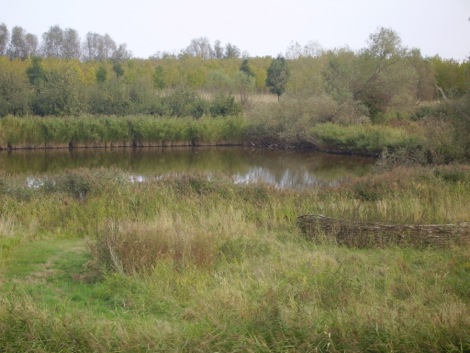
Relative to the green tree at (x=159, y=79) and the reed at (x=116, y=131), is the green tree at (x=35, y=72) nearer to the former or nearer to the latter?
the reed at (x=116, y=131)

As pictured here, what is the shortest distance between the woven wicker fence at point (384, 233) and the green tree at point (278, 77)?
45626 mm

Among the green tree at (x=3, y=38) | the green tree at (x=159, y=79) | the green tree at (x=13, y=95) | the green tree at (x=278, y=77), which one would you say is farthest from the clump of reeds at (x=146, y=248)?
the green tree at (x=3, y=38)

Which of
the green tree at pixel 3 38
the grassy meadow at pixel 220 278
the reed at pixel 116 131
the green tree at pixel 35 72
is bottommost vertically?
the grassy meadow at pixel 220 278

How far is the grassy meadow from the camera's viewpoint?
4.90 meters

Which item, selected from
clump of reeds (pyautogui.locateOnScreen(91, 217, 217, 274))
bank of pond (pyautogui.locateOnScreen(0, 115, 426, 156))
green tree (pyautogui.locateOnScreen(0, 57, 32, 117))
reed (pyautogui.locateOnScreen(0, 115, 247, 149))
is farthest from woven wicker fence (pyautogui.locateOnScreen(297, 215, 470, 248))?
green tree (pyautogui.locateOnScreen(0, 57, 32, 117))

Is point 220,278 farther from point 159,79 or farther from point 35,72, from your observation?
point 159,79

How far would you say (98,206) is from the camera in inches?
484

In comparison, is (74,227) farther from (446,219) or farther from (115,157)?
(115,157)

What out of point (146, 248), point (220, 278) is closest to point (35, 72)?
point (146, 248)

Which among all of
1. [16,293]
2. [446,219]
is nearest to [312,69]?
[446,219]

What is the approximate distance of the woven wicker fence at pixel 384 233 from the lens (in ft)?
29.3

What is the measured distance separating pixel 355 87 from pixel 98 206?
29961mm

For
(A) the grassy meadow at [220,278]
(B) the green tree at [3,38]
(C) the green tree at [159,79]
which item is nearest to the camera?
Result: (A) the grassy meadow at [220,278]

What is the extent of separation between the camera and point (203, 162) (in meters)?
29.7
